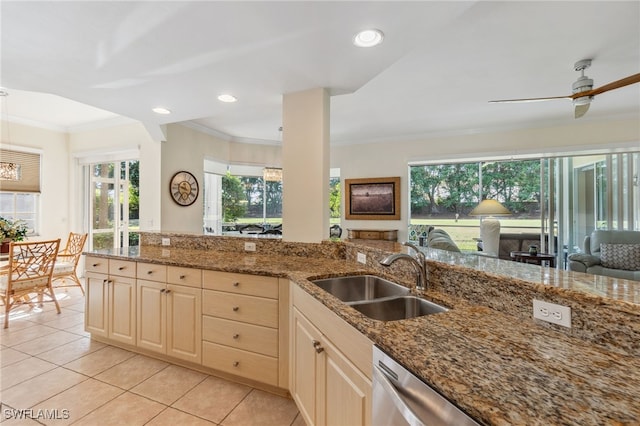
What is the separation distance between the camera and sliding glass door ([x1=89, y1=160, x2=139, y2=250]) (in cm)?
492

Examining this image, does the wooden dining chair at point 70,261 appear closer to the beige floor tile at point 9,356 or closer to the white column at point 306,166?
the beige floor tile at point 9,356

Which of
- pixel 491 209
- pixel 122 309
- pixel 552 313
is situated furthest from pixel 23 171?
pixel 491 209

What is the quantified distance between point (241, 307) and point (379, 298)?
3.34ft

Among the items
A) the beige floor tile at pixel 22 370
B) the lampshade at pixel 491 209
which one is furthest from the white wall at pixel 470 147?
the beige floor tile at pixel 22 370

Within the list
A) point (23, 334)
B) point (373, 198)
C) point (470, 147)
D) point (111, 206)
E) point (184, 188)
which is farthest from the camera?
point (373, 198)

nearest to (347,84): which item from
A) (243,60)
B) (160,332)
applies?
(243,60)

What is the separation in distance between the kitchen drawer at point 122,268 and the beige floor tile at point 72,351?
2.48 feet

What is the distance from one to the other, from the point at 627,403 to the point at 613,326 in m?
0.36

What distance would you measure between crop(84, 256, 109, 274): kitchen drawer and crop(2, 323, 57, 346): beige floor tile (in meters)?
0.97

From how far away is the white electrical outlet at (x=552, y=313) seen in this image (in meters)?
1.02

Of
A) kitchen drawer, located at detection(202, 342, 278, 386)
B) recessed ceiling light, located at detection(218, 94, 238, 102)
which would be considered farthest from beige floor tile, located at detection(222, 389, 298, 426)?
recessed ceiling light, located at detection(218, 94, 238, 102)

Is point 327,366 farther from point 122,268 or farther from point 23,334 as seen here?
point 23,334

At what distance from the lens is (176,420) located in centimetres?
181

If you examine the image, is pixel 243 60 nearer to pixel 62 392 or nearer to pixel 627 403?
pixel 627 403
